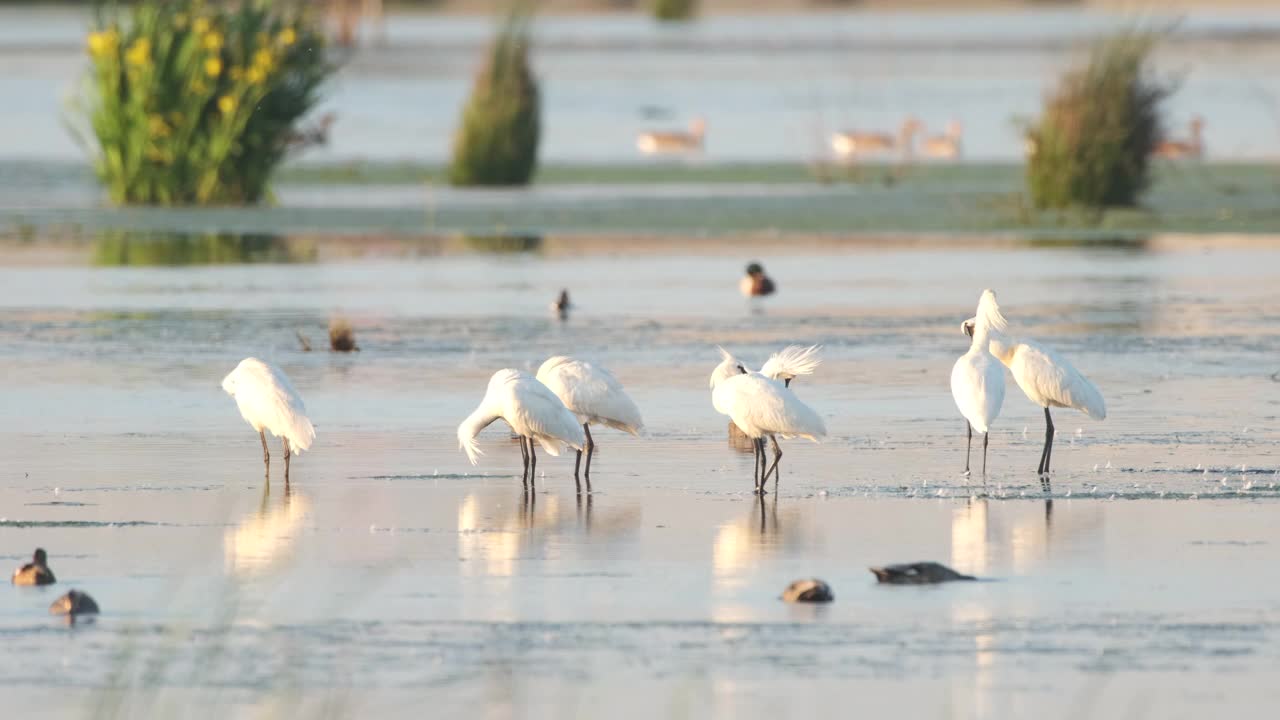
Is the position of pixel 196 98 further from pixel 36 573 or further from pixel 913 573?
pixel 913 573

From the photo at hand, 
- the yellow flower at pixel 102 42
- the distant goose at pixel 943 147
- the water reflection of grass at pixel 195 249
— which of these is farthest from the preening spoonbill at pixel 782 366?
the distant goose at pixel 943 147

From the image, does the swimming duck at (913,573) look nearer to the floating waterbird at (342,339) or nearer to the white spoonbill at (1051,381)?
the white spoonbill at (1051,381)

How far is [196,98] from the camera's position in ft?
92.3

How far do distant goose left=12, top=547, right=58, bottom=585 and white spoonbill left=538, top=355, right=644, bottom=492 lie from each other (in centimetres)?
302

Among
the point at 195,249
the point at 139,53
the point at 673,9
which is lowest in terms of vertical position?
the point at 195,249

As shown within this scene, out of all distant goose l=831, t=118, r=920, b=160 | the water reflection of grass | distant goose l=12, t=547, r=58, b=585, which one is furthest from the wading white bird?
distant goose l=831, t=118, r=920, b=160

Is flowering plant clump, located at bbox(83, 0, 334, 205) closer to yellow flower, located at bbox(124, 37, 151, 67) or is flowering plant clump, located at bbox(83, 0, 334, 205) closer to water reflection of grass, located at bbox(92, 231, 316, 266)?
yellow flower, located at bbox(124, 37, 151, 67)

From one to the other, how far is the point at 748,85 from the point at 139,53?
37528mm

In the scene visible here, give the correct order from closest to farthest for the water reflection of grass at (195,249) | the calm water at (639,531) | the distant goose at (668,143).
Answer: the calm water at (639,531) → the water reflection of grass at (195,249) → the distant goose at (668,143)

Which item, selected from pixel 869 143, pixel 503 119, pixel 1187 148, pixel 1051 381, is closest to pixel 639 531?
pixel 1051 381

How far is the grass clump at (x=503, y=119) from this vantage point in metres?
31.2

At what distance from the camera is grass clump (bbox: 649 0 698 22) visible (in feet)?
389

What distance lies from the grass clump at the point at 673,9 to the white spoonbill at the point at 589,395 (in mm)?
107319

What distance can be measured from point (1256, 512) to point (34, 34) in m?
100
